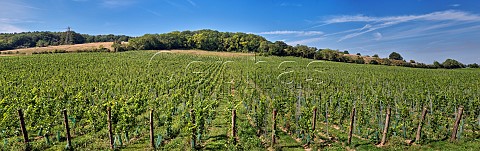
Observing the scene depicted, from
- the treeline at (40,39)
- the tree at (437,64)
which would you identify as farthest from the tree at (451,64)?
the treeline at (40,39)

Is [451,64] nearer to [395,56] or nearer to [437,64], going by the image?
[437,64]

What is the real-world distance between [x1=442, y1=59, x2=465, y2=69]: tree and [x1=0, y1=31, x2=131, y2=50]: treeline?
145 metres

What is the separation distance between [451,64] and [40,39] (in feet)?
544

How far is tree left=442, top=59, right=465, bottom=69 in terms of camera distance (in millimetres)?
89269

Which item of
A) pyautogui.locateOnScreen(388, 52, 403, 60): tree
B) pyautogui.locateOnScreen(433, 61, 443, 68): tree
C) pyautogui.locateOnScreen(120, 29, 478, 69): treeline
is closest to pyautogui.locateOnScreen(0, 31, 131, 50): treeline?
pyautogui.locateOnScreen(120, 29, 478, 69): treeline

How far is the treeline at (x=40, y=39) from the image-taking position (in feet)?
348

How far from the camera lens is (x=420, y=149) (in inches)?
477

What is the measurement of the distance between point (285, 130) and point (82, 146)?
9421 mm

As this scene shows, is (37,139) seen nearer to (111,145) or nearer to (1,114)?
(1,114)

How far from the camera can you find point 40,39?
128375 millimetres

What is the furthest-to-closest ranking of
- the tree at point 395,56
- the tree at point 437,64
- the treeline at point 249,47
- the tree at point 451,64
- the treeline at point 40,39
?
the tree at point 395,56 < the treeline at point 40,39 < the treeline at point 249,47 < the tree at point 451,64 < the tree at point 437,64

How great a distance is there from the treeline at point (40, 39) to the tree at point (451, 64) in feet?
477

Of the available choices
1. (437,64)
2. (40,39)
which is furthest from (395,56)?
(40,39)

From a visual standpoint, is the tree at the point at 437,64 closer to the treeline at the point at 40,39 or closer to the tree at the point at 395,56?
the tree at the point at 395,56
